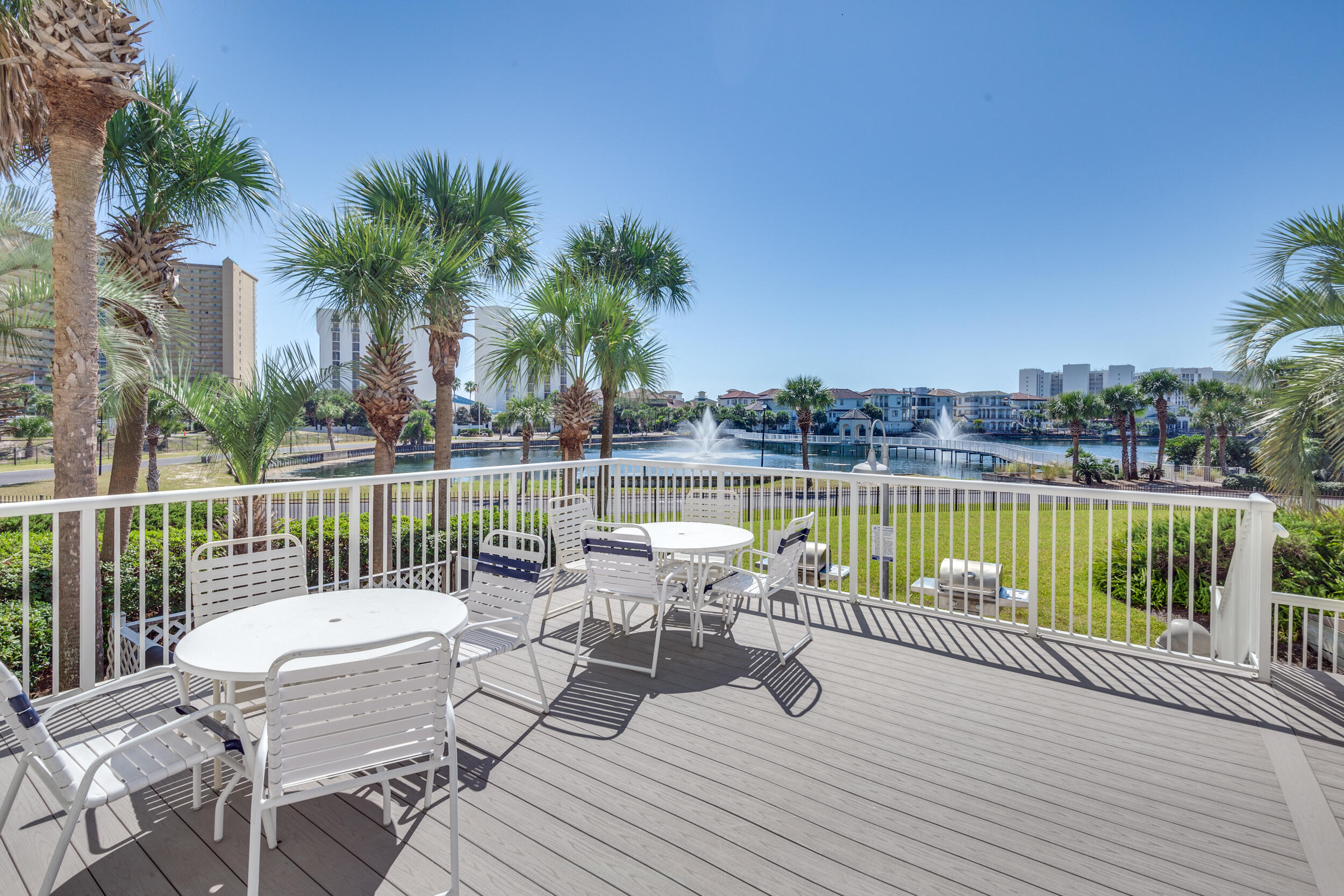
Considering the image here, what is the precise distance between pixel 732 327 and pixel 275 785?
44.2 m

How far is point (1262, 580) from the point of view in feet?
11.3

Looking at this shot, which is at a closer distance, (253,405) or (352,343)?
(253,405)

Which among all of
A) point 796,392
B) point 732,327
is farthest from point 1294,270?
point 732,327

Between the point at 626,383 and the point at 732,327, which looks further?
the point at 732,327

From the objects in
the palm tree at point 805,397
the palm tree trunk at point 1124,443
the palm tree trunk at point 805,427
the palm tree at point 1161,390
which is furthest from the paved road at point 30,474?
the palm tree at point 1161,390

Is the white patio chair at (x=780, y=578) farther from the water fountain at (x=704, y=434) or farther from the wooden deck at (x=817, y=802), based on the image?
the water fountain at (x=704, y=434)

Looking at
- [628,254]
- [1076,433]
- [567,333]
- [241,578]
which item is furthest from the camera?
[1076,433]

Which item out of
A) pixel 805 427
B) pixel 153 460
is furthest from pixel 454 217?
pixel 805 427

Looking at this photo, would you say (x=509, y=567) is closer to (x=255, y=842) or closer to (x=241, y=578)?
(x=241, y=578)

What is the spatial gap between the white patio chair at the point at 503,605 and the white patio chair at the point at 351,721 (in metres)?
0.92

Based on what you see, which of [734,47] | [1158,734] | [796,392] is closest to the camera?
[1158,734]

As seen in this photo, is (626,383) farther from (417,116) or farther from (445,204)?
(417,116)

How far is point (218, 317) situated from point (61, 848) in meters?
18.5

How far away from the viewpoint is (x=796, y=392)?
4069cm
